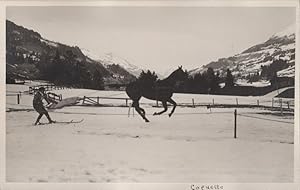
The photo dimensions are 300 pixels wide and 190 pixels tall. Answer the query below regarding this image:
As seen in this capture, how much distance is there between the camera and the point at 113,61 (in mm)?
2484

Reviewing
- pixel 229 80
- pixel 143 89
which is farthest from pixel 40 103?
pixel 229 80

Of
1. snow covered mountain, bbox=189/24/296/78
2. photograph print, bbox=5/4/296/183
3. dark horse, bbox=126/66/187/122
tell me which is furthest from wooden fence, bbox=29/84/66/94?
snow covered mountain, bbox=189/24/296/78

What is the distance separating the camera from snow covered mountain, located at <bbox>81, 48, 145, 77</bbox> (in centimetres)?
247

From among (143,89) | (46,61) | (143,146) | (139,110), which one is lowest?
(143,146)

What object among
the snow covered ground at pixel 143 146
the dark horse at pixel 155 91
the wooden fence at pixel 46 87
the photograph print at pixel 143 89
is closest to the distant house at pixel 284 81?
the photograph print at pixel 143 89

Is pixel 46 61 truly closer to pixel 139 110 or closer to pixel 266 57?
pixel 139 110

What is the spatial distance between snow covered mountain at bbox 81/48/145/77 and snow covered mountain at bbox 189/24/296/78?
0.94 ft

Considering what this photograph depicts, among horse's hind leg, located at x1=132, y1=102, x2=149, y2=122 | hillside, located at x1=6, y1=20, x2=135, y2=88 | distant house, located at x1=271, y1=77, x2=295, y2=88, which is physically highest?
hillside, located at x1=6, y1=20, x2=135, y2=88

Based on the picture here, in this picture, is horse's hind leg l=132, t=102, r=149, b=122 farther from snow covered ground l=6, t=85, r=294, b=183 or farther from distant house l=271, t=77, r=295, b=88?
distant house l=271, t=77, r=295, b=88

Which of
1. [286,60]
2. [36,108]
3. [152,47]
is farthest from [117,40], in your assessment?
[286,60]

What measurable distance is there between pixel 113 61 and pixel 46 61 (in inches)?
13.5

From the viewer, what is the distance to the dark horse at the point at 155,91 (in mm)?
2502

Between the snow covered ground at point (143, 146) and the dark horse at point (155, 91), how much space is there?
5 centimetres

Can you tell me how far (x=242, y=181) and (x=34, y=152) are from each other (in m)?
1.07
